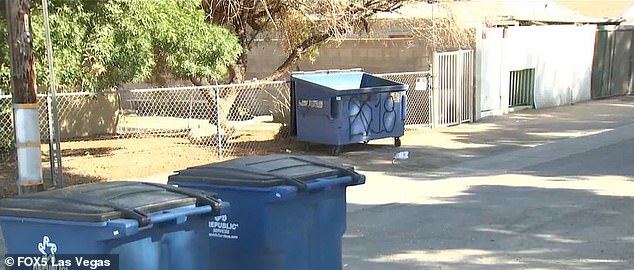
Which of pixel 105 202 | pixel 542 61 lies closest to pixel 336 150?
pixel 105 202

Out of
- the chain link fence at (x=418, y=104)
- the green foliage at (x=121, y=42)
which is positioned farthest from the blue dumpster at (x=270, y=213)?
the chain link fence at (x=418, y=104)

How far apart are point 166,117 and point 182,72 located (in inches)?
361

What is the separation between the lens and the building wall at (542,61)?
61.2 feet

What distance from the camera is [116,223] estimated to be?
3572 millimetres

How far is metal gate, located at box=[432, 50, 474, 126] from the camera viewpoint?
54.0 feet

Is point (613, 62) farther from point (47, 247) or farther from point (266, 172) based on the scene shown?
point (47, 247)

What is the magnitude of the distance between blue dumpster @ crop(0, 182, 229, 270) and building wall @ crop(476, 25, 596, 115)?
1454 centimetres

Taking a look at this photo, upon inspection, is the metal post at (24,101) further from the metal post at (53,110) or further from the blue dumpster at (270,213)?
the blue dumpster at (270,213)

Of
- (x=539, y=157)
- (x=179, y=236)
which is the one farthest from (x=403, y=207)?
(x=179, y=236)

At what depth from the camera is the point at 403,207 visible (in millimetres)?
9008

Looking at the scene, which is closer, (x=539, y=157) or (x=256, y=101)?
(x=539, y=157)

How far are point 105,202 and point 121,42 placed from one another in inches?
288

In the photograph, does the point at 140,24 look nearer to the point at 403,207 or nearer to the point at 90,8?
the point at 90,8

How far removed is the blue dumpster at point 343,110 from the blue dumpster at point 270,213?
7.90 m
